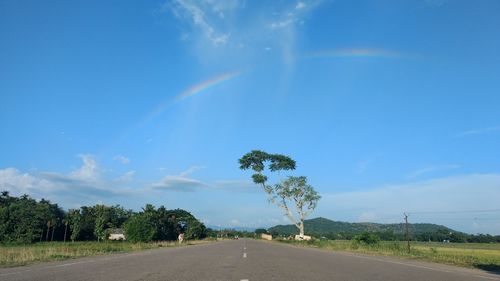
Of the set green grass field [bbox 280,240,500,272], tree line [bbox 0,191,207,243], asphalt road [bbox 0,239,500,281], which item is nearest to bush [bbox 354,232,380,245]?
green grass field [bbox 280,240,500,272]

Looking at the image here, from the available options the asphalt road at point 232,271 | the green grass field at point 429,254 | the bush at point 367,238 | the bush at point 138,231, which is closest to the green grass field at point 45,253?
the asphalt road at point 232,271

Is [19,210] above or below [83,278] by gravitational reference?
above

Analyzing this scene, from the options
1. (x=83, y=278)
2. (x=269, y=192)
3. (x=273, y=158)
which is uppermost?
(x=273, y=158)

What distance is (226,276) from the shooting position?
10.8 metres

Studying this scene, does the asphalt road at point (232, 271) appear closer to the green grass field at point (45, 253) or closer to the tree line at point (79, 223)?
the green grass field at point (45, 253)

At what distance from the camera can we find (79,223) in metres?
76.4

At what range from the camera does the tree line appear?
5439cm

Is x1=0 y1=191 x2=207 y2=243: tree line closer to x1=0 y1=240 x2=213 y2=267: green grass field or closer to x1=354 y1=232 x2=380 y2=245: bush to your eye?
x1=0 y1=240 x2=213 y2=267: green grass field

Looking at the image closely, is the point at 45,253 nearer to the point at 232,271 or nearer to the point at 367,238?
the point at 232,271

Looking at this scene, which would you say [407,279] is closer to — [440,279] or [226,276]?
[440,279]

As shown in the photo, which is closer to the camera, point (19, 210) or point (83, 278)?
point (83, 278)

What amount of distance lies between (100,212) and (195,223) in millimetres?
31080

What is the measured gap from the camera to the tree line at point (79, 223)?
54.4 meters

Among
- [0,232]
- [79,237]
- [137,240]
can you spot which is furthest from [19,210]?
[137,240]
